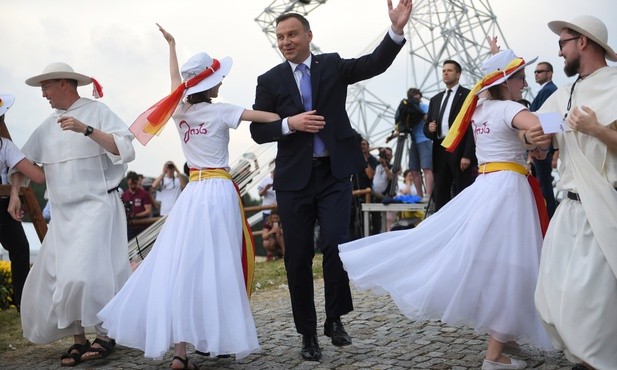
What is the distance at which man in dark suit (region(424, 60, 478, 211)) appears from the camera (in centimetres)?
1144

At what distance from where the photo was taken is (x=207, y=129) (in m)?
7.23

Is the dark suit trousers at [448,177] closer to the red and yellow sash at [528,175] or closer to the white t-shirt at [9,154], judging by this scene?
the red and yellow sash at [528,175]

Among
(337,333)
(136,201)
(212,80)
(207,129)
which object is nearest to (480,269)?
(337,333)

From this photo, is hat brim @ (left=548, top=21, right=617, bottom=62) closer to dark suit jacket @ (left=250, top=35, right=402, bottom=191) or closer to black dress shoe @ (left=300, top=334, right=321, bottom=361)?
dark suit jacket @ (left=250, top=35, right=402, bottom=191)

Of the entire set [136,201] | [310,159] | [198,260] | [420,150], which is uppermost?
[310,159]

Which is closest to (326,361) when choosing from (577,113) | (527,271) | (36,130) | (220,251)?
(220,251)

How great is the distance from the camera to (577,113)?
572 cm

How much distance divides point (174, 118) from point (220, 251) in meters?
1.19

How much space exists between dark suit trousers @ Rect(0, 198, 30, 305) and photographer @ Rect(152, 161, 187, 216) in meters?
6.69

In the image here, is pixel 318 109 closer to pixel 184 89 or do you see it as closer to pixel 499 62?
pixel 184 89

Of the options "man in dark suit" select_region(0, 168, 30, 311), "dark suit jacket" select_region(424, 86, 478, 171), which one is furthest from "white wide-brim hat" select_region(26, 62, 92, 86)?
"dark suit jacket" select_region(424, 86, 478, 171)

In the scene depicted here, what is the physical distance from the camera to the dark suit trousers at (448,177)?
450 inches

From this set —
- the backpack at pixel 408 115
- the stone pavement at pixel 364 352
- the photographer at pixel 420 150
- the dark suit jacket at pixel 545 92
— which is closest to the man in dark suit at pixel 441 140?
the dark suit jacket at pixel 545 92

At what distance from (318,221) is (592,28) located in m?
2.60
